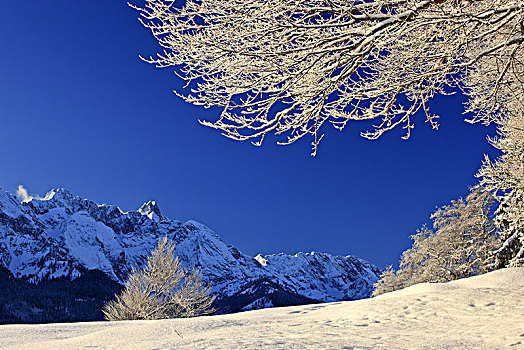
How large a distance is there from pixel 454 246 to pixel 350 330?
17791 mm

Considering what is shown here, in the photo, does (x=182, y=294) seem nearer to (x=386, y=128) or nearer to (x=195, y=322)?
(x=195, y=322)

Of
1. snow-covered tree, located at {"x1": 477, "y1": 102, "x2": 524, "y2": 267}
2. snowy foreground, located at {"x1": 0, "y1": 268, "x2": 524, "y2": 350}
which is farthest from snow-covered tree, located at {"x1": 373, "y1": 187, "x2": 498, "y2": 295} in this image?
snowy foreground, located at {"x1": 0, "y1": 268, "x2": 524, "y2": 350}

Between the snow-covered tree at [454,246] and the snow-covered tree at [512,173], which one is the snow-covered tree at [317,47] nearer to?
the snow-covered tree at [512,173]

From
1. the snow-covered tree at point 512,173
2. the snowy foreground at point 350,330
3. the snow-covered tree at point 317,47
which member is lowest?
the snowy foreground at point 350,330

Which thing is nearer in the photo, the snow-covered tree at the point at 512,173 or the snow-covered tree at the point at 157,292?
the snow-covered tree at the point at 512,173

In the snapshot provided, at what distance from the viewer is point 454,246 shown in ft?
66.8

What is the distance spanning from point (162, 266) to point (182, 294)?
271 cm

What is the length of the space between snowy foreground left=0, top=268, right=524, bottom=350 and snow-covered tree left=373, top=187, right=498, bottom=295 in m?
12.2

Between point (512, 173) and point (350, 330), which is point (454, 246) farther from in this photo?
point (350, 330)

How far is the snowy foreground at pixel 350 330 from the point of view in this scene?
4281 mm

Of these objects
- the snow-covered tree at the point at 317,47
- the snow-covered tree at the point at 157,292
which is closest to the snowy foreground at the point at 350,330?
the snow-covered tree at the point at 317,47

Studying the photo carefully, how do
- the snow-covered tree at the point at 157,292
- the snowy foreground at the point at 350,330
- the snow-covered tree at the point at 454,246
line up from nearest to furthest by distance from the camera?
the snowy foreground at the point at 350,330 → the snow-covered tree at the point at 454,246 → the snow-covered tree at the point at 157,292

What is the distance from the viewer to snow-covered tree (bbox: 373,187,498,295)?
18.5 metres

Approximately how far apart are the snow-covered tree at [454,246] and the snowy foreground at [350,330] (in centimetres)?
1224
